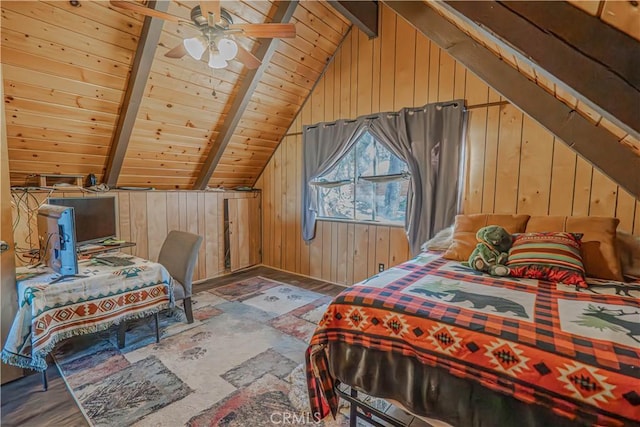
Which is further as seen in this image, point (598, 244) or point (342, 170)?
point (342, 170)

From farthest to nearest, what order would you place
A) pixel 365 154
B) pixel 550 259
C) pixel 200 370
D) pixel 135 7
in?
pixel 365 154 < pixel 200 370 < pixel 550 259 < pixel 135 7

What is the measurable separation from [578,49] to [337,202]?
3.10 m

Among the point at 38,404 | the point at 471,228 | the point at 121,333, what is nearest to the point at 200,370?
the point at 121,333

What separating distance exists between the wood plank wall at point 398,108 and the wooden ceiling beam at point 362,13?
0.09m

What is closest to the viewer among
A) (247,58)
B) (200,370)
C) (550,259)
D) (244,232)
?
(550,259)

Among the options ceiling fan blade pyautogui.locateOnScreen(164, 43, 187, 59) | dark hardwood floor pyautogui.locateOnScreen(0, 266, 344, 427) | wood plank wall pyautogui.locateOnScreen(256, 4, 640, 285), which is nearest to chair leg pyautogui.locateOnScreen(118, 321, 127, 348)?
dark hardwood floor pyautogui.locateOnScreen(0, 266, 344, 427)

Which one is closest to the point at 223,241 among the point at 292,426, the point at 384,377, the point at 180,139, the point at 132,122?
the point at 180,139

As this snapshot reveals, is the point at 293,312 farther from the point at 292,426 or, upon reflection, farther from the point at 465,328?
the point at 465,328

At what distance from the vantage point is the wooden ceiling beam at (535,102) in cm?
196

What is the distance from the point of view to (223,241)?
4.37m

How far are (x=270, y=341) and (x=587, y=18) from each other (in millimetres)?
2588

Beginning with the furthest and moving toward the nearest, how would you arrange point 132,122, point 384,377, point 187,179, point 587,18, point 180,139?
point 187,179
point 180,139
point 132,122
point 384,377
point 587,18

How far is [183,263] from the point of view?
2701mm

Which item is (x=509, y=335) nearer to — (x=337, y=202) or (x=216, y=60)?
(x=216, y=60)
